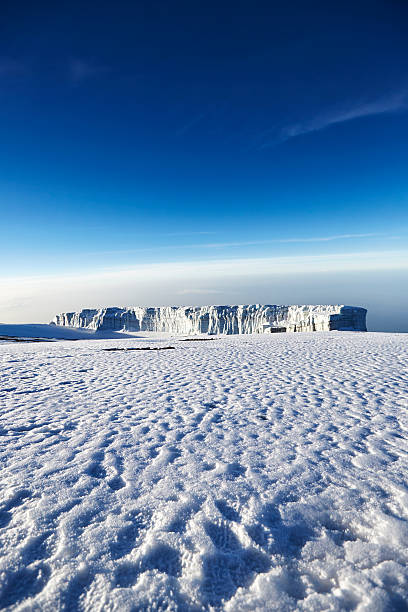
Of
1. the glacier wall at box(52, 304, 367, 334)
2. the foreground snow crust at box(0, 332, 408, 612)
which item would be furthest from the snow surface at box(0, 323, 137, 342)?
the foreground snow crust at box(0, 332, 408, 612)

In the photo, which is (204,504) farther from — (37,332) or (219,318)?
(219,318)

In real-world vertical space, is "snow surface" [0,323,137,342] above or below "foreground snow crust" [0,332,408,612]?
above

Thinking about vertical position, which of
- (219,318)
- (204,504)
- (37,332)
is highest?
(219,318)

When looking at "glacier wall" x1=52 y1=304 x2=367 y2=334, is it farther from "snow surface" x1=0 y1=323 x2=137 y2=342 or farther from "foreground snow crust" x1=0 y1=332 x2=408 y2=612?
"foreground snow crust" x1=0 y1=332 x2=408 y2=612

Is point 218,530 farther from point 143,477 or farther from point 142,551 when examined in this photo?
point 143,477

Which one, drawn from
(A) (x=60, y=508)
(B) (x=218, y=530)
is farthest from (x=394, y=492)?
(A) (x=60, y=508)

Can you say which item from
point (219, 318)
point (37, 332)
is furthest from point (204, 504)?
point (219, 318)

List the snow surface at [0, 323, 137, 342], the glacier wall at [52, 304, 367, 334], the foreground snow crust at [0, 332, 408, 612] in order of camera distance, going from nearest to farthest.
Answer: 1. the foreground snow crust at [0, 332, 408, 612]
2. the snow surface at [0, 323, 137, 342]
3. the glacier wall at [52, 304, 367, 334]
